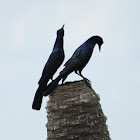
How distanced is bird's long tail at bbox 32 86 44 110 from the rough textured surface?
1048mm

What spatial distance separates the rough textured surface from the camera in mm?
6164

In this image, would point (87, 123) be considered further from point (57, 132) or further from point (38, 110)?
point (38, 110)

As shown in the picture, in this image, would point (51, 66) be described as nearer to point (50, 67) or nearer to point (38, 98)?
point (50, 67)

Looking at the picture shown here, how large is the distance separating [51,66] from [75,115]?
2083mm

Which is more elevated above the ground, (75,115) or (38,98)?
(38,98)

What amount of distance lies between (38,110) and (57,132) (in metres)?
1.59

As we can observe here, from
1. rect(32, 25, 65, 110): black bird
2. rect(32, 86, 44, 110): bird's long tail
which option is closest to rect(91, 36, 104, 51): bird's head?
rect(32, 25, 65, 110): black bird

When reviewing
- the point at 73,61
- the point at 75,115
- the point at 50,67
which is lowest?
the point at 75,115

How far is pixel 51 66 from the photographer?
800cm

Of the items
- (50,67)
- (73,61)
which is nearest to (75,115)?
(73,61)

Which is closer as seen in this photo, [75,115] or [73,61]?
[75,115]

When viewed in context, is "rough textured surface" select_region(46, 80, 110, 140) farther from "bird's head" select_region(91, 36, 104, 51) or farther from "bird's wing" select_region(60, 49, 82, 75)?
"bird's head" select_region(91, 36, 104, 51)

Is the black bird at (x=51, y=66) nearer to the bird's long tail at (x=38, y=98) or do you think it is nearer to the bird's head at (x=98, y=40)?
the bird's long tail at (x=38, y=98)

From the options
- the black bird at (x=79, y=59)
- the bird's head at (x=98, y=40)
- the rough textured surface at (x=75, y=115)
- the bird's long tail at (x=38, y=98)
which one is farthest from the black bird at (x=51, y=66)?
the rough textured surface at (x=75, y=115)
